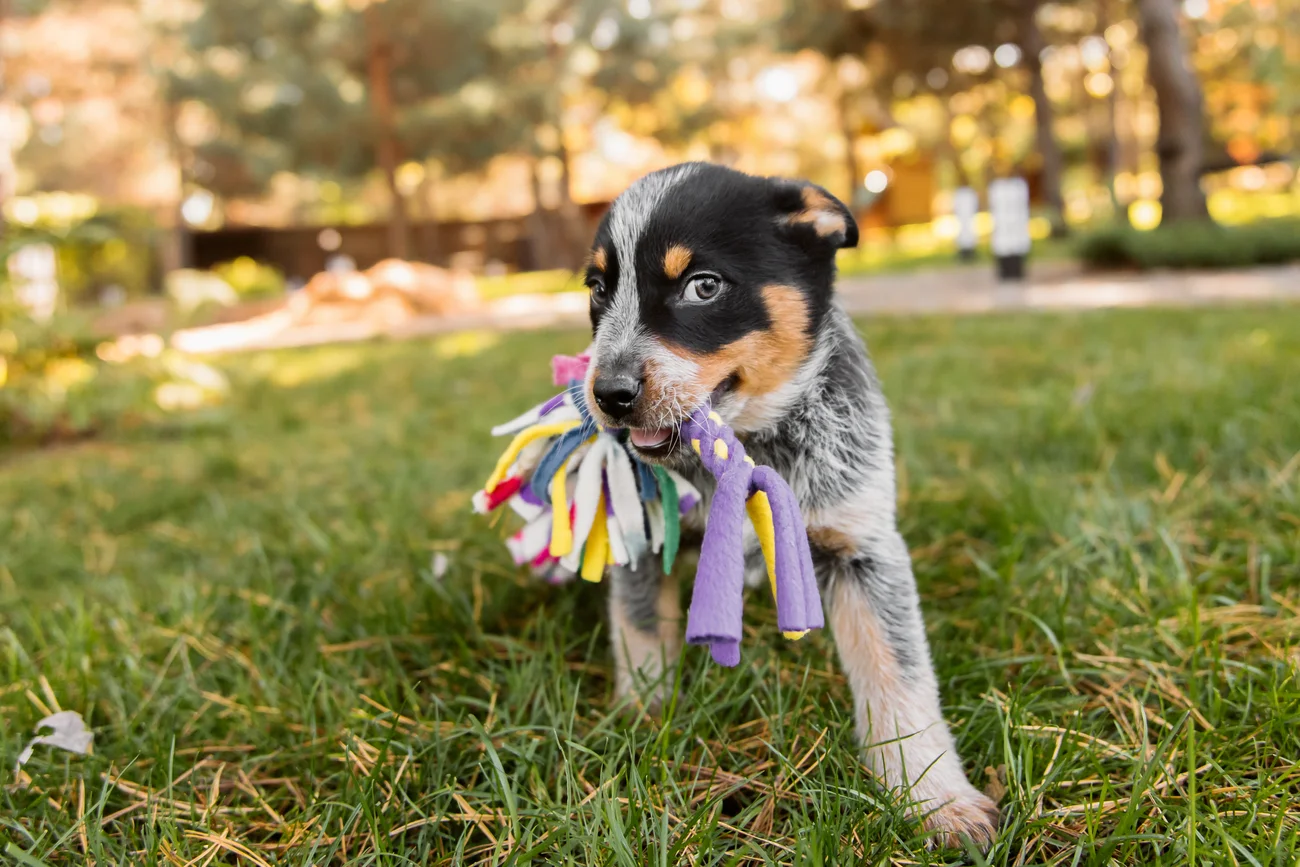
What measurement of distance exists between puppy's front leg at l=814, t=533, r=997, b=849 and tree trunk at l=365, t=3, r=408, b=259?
2041 cm

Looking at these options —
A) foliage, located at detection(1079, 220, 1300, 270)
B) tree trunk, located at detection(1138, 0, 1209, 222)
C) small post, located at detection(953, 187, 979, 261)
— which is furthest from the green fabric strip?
small post, located at detection(953, 187, 979, 261)

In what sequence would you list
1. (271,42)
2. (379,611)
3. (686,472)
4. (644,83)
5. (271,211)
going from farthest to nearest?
1. (271,211)
2. (644,83)
3. (271,42)
4. (379,611)
5. (686,472)

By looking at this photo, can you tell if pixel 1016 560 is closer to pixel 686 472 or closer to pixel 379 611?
pixel 686 472

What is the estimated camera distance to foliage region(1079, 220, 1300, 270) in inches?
445

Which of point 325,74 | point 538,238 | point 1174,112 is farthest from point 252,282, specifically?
point 1174,112

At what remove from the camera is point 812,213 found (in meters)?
2.09

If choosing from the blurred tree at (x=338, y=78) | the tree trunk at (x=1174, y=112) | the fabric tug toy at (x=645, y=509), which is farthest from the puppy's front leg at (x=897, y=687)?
the blurred tree at (x=338, y=78)

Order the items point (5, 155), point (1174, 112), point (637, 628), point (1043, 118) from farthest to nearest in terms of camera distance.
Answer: point (1043, 118), point (1174, 112), point (5, 155), point (637, 628)

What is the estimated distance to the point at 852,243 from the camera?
218 centimetres

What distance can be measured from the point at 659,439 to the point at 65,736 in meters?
1.53

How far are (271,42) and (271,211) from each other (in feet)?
102

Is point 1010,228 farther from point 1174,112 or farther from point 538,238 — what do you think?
point 538,238

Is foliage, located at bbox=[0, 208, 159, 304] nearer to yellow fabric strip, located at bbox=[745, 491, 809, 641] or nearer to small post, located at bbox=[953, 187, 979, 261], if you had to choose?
yellow fabric strip, located at bbox=[745, 491, 809, 641]

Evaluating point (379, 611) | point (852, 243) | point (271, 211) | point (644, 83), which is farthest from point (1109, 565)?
point (271, 211)
